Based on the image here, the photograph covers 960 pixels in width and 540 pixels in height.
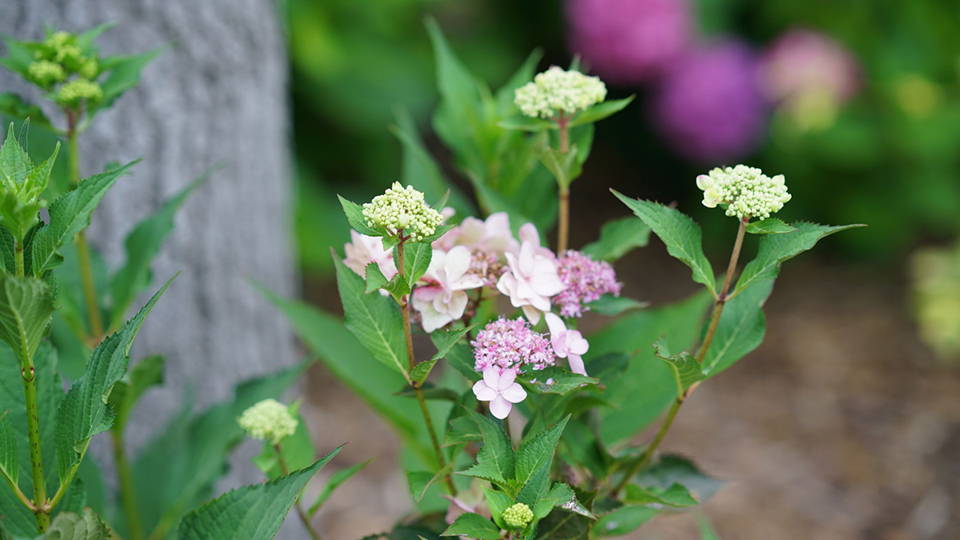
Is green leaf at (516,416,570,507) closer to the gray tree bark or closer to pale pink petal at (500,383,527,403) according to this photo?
pale pink petal at (500,383,527,403)

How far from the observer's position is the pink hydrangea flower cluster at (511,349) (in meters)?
0.71

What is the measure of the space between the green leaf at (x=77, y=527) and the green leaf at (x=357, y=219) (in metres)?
0.29

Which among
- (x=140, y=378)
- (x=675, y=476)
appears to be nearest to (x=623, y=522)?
(x=675, y=476)

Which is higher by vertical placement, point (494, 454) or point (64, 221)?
point (64, 221)

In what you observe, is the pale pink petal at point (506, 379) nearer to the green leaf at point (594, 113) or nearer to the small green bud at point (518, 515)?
the small green bud at point (518, 515)

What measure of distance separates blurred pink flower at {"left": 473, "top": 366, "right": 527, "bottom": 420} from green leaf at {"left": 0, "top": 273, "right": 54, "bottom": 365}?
32cm

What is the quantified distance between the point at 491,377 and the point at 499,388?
0.03ft

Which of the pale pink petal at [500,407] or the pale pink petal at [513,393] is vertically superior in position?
the pale pink petal at [513,393]

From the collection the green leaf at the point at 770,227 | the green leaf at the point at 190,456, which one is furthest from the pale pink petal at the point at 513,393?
the green leaf at the point at 190,456

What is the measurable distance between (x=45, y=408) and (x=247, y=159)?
772 mm

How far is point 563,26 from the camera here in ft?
11.3

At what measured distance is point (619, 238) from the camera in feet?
2.96

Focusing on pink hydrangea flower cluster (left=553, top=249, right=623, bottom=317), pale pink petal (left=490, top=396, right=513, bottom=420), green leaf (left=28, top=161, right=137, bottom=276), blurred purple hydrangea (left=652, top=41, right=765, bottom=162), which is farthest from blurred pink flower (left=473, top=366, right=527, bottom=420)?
blurred purple hydrangea (left=652, top=41, right=765, bottom=162)

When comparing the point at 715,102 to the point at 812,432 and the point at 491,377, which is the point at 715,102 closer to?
the point at 812,432
